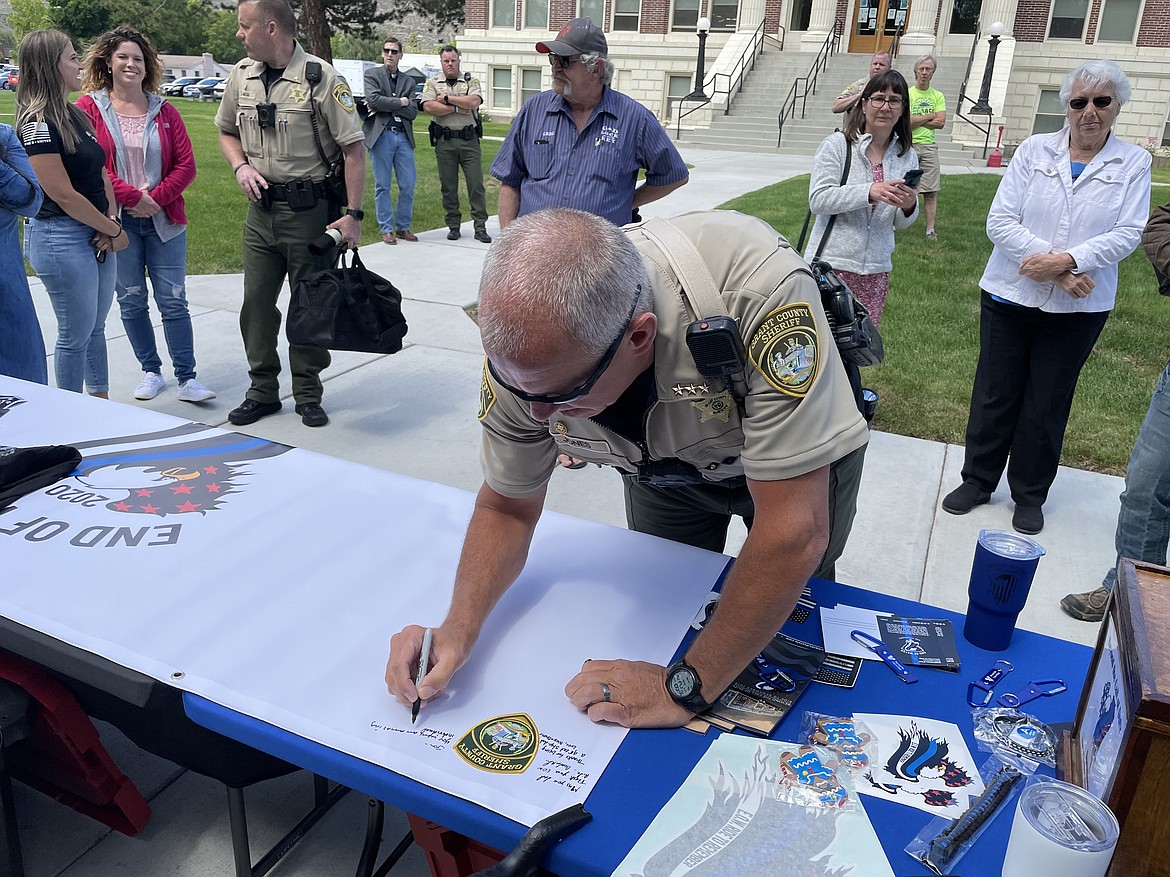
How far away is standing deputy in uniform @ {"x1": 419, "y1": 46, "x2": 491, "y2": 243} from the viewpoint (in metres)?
8.27

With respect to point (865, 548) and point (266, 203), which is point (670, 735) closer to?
point (865, 548)

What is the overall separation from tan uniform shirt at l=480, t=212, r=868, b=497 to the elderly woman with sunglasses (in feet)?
7.27

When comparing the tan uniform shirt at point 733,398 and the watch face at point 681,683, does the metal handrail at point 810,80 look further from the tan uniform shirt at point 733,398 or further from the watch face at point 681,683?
the watch face at point 681,683

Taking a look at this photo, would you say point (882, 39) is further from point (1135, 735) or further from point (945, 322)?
point (1135, 735)

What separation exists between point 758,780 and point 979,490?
2.87 m

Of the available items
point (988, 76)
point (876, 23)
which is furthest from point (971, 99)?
point (876, 23)

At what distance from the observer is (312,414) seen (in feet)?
14.5

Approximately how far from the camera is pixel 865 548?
3.47m

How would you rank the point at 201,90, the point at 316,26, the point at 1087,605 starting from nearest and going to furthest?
1. the point at 1087,605
2. the point at 316,26
3. the point at 201,90

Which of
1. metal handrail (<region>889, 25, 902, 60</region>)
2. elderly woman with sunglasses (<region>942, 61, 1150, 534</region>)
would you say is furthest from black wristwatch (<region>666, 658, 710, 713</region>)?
metal handrail (<region>889, 25, 902, 60</region>)

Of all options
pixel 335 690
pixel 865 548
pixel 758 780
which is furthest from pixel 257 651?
pixel 865 548

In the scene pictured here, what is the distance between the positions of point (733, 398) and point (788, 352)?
0.15 m

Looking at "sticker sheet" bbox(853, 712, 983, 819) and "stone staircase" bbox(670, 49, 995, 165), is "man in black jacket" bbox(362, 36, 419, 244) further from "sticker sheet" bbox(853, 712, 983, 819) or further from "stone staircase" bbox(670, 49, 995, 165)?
"stone staircase" bbox(670, 49, 995, 165)

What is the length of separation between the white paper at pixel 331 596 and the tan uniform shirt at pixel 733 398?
0.28m
